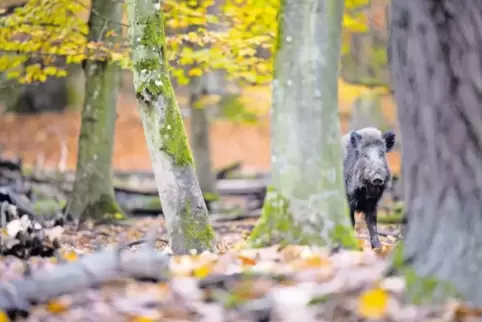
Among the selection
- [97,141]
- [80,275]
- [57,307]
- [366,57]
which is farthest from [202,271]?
[366,57]

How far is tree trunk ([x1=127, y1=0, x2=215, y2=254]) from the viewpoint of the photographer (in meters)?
6.59

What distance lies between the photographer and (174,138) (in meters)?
6.63

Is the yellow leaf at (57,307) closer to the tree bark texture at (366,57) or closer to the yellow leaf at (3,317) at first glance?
the yellow leaf at (3,317)

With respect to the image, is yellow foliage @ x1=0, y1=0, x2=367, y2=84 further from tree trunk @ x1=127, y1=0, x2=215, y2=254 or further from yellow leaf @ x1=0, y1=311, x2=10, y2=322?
yellow leaf @ x1=0, y1=311, x2=10, y2=322

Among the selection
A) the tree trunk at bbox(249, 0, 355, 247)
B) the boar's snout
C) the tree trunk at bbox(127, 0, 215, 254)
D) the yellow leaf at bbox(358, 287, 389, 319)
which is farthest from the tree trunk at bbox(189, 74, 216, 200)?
the yellow leaf at bbox(358, 287, 389, 319)

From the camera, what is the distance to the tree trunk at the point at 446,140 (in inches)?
152

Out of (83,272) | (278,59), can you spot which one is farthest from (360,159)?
(83,272)

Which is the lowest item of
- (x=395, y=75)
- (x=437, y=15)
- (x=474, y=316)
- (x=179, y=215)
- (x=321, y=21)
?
(x=474, y=316)

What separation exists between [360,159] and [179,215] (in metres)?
3.38

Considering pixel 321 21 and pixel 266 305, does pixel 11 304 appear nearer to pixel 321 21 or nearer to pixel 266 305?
pixel 266 305

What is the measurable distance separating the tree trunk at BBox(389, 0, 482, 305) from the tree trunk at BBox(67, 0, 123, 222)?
832 centimetres

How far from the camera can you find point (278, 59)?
5887 millimetres

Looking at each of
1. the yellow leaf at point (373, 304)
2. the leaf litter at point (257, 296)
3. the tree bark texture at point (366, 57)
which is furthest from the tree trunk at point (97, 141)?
the tree bark texture at point (366, 57)

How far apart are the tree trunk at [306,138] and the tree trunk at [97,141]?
6.48 meters
